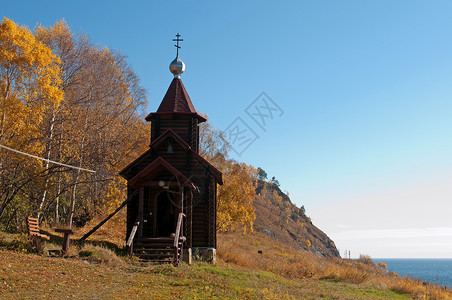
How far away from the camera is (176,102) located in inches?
833

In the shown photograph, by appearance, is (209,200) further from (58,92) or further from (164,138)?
(58,92)

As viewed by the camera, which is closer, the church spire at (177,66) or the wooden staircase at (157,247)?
the wooden staircase at (157,247)

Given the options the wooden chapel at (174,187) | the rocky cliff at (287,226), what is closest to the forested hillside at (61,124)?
the wooden chapel at (174,187)

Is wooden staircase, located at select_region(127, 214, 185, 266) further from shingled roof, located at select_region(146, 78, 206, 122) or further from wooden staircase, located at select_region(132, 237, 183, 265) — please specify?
shingled roof, located at select_region(146, 78, 206, 122)

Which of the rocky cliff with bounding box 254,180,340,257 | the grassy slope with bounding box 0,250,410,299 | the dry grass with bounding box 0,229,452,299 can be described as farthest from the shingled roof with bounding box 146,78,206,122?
the rocky cliff with bounding box 254,180,340,257

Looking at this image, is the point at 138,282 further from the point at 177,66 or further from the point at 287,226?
the point at 287,226

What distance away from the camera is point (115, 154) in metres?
27.8

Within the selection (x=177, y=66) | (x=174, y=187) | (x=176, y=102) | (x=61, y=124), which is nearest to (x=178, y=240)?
(x=174, y=187)

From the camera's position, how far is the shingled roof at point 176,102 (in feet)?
68.3

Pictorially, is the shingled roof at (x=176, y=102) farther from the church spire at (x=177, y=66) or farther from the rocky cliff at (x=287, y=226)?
the rocky cliff at (x=287, y=226)

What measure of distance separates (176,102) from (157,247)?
25.2 ft

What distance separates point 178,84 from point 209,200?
22.9 feet

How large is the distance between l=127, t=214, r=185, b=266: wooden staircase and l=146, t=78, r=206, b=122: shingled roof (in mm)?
5835

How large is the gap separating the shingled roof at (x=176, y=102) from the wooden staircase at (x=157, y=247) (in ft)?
19.1
